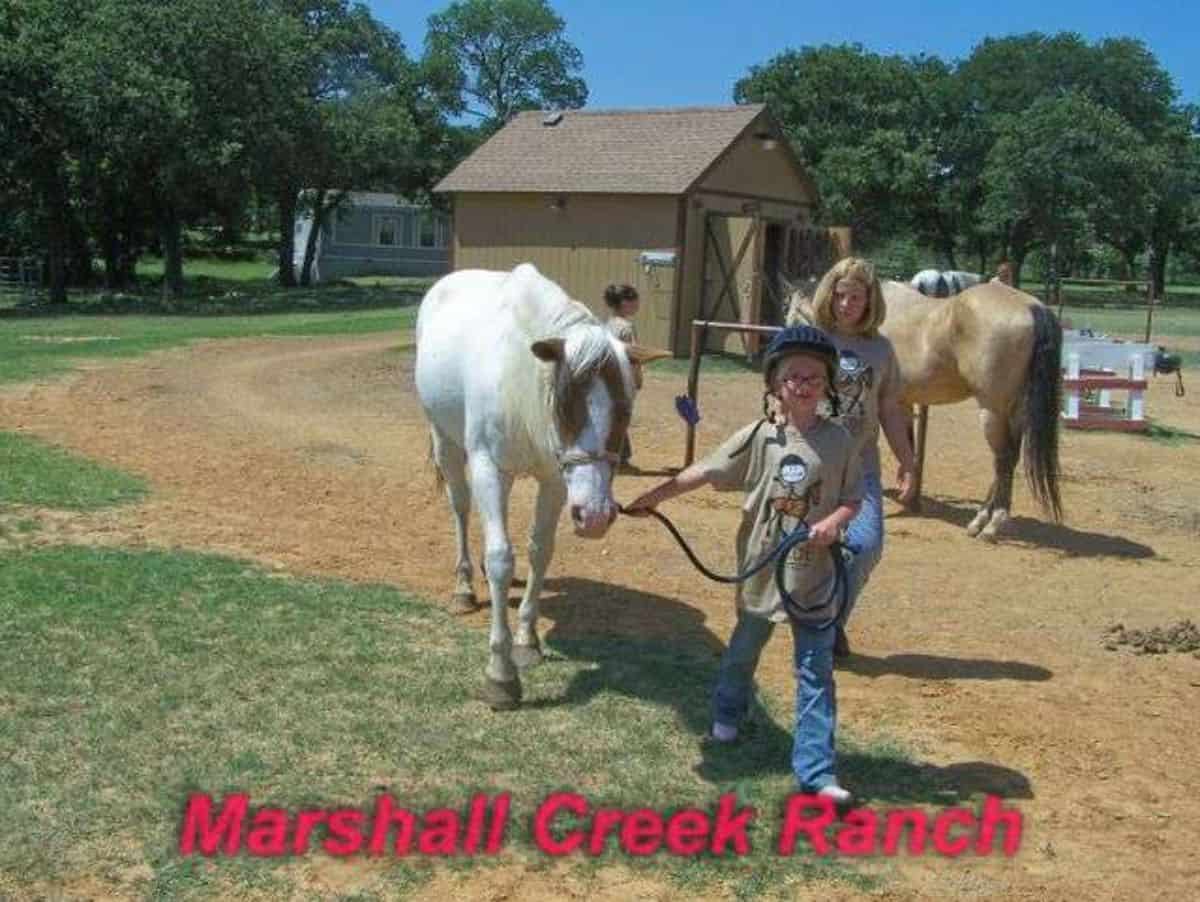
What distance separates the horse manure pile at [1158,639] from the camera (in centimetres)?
585

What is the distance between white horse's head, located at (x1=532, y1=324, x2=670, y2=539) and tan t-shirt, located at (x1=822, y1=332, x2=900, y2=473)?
0.95 metres

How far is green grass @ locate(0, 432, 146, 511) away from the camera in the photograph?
788 cm

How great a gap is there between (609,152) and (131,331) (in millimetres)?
9538

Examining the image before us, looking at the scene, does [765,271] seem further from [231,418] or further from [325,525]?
[325,525]

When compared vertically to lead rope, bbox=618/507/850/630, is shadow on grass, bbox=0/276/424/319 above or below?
above

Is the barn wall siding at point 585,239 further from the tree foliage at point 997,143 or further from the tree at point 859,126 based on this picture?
the tree at point 859,126

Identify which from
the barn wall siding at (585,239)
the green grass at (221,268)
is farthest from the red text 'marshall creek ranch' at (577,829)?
the green grass at (221,268)

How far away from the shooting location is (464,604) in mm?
5965

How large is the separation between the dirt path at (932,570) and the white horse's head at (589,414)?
50.0 inches

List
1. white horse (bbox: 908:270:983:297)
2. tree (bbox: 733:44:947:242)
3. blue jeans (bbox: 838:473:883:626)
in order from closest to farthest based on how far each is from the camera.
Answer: blue jeans (bbox: 838:473:883:626) < white horse (bbox: 908:270:983:297) < tree (bbox: 733:44:947:242)

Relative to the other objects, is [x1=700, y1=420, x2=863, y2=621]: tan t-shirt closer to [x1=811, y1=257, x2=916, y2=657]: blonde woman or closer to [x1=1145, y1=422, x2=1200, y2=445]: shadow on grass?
[x1=811, y1=257, x2=916, y2=657]: blonde woman

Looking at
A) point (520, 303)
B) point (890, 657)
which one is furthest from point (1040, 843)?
point (520, 303)

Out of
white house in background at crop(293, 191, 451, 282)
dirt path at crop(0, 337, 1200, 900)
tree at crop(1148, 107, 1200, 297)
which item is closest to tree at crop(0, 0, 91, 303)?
dirt path at crop(0, 337, 1200, 900)

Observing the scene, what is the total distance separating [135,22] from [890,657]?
29983mm
